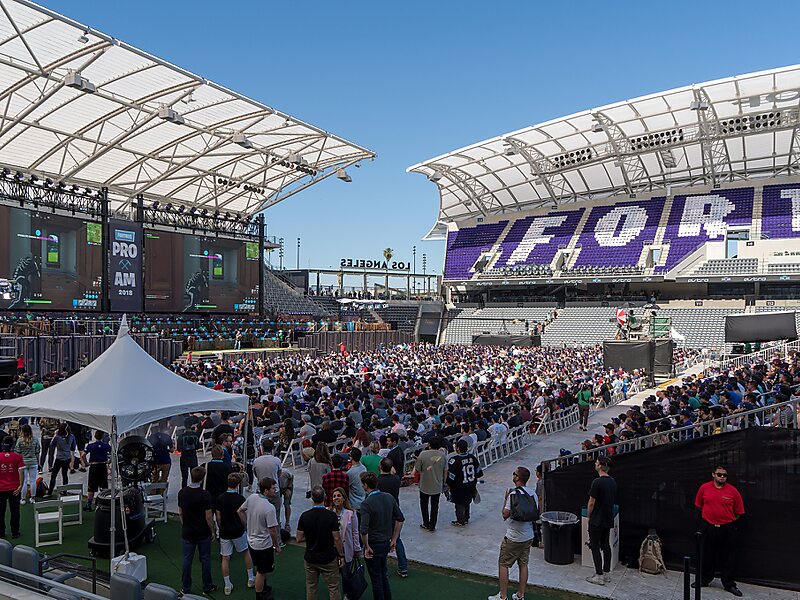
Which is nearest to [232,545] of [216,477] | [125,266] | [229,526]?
[229,526]

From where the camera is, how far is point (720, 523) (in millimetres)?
6750

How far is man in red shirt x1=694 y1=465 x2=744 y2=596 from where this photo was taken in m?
6.73

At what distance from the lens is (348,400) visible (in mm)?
15211

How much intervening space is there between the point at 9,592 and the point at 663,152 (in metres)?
49.5

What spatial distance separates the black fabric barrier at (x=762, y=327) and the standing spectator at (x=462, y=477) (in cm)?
2390

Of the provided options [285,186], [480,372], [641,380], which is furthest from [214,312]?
[641,380]

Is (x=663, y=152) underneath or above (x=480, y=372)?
above

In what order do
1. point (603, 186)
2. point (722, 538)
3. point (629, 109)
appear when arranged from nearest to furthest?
1. point (722, 538)
2. point (629, 109)
3. point (603, 186)

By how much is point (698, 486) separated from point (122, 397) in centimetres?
714

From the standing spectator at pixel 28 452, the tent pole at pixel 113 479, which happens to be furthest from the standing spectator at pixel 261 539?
the standing spectator at pixel 28 452

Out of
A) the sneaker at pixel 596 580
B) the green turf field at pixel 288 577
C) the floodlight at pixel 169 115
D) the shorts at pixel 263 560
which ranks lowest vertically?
the green turf field at pixel 288 577

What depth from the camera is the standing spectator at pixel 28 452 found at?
9297 millimetres

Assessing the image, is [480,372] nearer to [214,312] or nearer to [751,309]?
[214,312]

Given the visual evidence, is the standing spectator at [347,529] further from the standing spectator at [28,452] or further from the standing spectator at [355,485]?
the standing spectator at [28,452]
